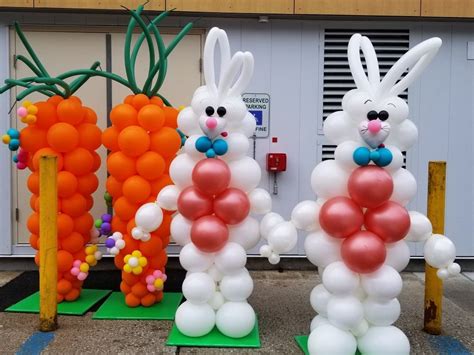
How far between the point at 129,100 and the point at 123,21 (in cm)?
175

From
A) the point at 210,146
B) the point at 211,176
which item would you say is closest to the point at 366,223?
the point at 211,176

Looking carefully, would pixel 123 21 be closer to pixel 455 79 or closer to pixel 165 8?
pixel 165 8

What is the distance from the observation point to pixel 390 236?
3383mm

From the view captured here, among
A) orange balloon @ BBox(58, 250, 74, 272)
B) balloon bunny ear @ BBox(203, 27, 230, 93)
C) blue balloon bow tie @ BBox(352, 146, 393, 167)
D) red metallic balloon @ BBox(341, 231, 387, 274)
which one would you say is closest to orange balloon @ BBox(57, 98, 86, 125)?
orange balloon @ BBox(58, 250, 74, 272)

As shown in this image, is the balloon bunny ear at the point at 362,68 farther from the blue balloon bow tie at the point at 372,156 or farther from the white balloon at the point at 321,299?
the white balloon at the point at 321,299

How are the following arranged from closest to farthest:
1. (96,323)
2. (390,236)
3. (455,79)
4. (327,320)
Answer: (390,236) < (327,320) < (96,323) < (455,79)

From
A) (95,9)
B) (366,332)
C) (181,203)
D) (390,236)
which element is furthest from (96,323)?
(95,9)

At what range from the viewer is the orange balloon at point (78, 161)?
4.40m

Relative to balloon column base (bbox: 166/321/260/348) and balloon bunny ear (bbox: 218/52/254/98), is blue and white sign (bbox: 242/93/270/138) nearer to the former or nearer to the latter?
balloon bunny ear (bbox: 218/52/254/98)

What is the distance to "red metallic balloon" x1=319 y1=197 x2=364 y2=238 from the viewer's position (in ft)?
11.0

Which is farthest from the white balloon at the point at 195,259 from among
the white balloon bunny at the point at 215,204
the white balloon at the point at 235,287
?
the white balloon at the point at 235,287

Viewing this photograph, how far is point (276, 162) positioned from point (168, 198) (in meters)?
2.03

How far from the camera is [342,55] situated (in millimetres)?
5836

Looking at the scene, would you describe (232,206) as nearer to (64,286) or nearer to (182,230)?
(182,230)
